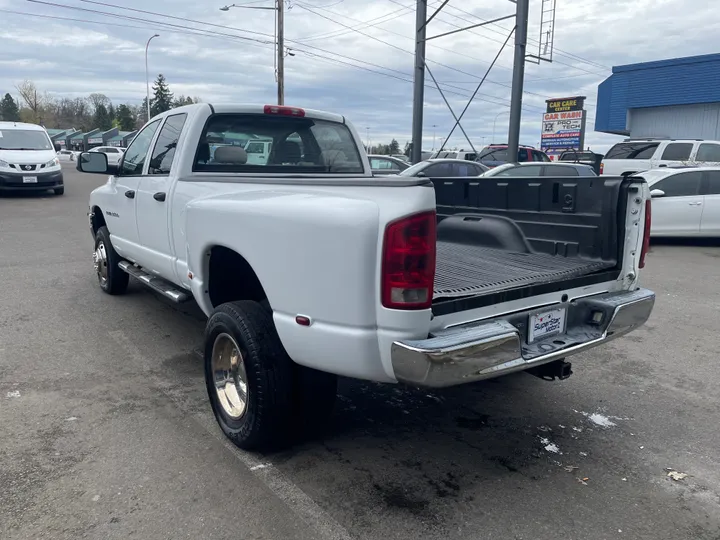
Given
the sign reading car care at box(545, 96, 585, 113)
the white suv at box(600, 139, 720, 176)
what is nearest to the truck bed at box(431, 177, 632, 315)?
the white suv at box(600, 139, 720, 176)

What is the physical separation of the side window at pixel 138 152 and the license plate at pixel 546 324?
375 centimetres

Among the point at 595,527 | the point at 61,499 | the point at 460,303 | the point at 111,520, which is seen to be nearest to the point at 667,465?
the point at 595,527

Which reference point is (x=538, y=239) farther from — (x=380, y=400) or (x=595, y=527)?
(x=595, y=527)

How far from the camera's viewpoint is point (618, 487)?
310 cm

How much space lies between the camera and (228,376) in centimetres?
355

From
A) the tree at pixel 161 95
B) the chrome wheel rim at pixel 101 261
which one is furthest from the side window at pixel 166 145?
the tree at pixel 161 95

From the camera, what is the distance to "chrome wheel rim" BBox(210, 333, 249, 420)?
11.3ft

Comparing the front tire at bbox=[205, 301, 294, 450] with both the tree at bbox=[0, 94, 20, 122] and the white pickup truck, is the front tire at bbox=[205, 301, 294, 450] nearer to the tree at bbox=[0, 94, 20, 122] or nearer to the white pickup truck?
the white pickup truck

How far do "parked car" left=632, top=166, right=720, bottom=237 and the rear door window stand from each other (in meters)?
5.85

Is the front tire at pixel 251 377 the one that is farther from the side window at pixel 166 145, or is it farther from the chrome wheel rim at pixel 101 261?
the chrome wheel rim at pixel 101 261

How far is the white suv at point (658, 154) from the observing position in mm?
15969

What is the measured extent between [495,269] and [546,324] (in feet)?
1.87

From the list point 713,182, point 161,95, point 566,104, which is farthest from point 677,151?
point 161,95

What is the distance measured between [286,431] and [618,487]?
1.77 meters
